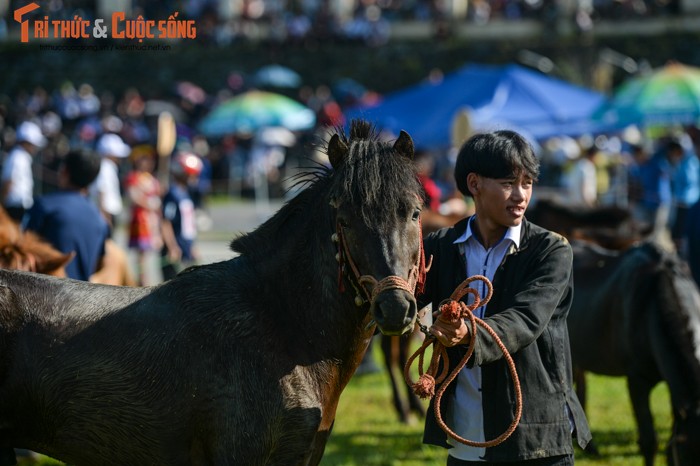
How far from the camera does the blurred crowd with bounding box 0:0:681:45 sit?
39.1 meters

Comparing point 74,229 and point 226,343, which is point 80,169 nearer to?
point 74,229

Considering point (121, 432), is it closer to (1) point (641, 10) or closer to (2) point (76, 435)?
(2) point (76, 435)

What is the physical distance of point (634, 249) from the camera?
6953 mm

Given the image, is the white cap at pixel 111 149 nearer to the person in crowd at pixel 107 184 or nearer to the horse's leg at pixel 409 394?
the person in crowd at pixel 107 184

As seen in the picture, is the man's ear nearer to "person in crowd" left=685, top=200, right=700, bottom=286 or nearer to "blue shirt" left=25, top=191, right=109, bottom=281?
"blue shirt" left=25, top=191, right=109, bottom=281

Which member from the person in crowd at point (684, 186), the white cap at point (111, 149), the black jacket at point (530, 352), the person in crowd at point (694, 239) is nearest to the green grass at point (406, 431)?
the person in crowd at point (694, 239)

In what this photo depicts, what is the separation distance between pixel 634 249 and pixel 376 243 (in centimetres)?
405

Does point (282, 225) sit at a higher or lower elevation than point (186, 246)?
higher

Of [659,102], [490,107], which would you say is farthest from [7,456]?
[659,102]

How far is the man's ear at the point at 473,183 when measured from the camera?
12.3 ft

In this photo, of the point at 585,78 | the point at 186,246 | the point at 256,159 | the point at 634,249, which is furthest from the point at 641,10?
the point at 634,249

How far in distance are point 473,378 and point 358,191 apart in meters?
0.94

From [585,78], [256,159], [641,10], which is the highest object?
[641,10]

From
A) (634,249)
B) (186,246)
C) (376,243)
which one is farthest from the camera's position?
(186,246)
